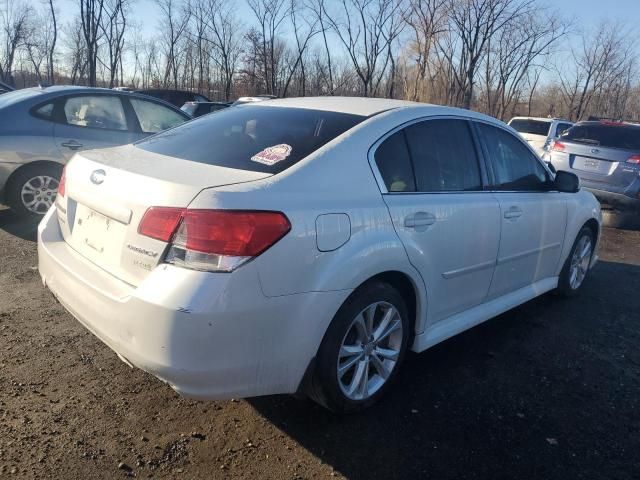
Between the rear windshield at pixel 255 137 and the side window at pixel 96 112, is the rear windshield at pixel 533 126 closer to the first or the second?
the side window at pixel 96 112

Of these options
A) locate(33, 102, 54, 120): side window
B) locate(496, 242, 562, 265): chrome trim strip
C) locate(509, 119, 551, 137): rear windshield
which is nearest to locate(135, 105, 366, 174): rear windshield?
locate(496, 242, 562, 265): chrome trim strip

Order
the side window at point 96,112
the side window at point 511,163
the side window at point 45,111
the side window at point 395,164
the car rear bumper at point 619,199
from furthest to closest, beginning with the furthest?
the car rear bumper at point 619,199
the side window at point 96,112
the side window at point 45,111
the side window at point 511,163
the side window at point 395,164

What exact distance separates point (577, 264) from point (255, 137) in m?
3.49

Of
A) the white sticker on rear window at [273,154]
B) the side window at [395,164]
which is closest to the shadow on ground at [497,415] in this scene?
the side window at [395,164]

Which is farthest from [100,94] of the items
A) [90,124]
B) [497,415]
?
[497,415]

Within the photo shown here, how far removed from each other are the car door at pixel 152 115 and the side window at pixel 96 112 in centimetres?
21

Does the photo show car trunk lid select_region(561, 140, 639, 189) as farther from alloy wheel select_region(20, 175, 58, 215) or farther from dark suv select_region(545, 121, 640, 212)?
alloy wheel select_region(20, 175, 58, 215)

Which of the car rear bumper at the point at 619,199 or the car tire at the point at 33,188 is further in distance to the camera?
the car rear bumper at the point at 619,199

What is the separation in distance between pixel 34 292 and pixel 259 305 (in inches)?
109

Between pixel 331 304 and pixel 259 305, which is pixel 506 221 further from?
pixel 259 305

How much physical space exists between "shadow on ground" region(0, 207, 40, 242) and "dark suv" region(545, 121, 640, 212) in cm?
768

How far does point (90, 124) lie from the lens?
257 inches

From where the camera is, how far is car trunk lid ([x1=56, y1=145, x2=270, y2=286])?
233 centimetres

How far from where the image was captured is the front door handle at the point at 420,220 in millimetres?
2908
